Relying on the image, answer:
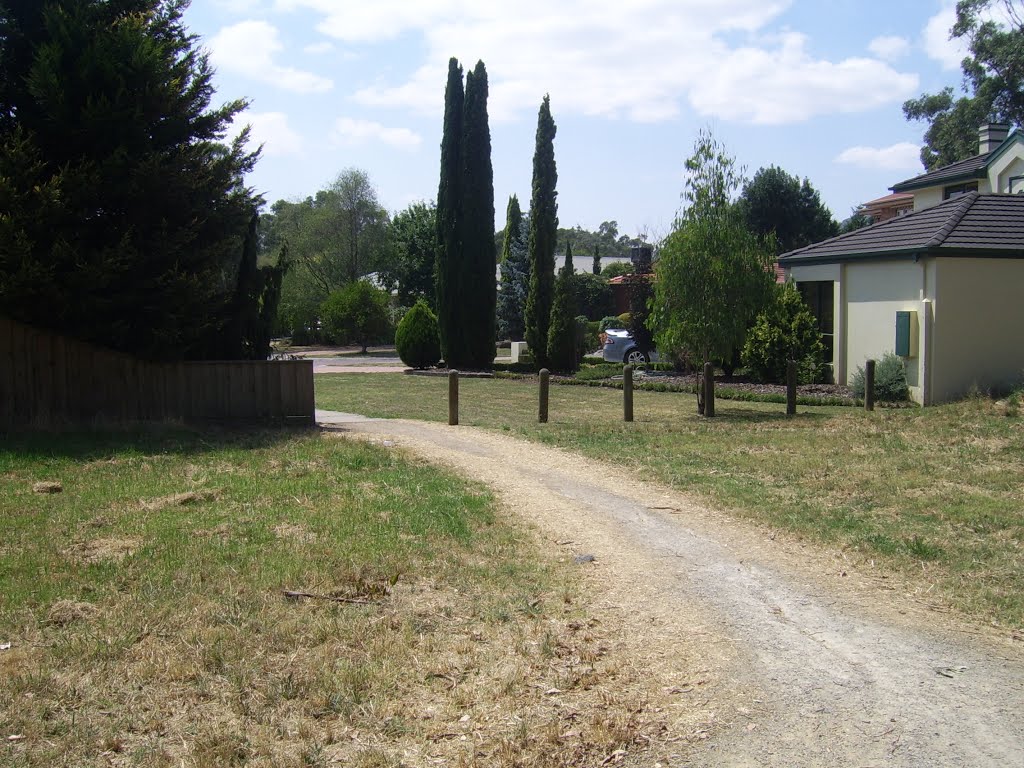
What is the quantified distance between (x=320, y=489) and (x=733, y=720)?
6.35 metres

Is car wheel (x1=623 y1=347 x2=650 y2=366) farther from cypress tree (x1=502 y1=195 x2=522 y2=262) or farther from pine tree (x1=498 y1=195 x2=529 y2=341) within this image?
cypress tree (x1=502 y1=195 x2=522 y2=262)

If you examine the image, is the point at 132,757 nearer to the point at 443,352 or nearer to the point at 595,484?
the point at 595,484

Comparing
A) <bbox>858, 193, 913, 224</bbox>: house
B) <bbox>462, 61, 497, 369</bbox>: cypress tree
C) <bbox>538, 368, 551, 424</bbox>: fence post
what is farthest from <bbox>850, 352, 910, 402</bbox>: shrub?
<bbox>858, 193, 913, 224</bbox>: house

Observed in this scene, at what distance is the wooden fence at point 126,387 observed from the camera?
1412 centimetres

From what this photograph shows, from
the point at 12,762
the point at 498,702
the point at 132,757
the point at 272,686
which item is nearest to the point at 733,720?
the point at 498,702

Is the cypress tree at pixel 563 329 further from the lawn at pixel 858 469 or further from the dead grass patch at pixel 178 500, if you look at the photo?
the dead grass patch at pixel 178 500

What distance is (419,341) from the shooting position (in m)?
35.9

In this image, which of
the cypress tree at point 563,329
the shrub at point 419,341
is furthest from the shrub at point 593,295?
the cypress tree at point 563,329

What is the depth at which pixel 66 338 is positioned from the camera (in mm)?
14453

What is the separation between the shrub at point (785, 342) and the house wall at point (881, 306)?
136 cm

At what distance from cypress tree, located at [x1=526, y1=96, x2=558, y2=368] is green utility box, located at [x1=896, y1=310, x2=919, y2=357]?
1604cm

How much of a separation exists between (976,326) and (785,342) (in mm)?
6358

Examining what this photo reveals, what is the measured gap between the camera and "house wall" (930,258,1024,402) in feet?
65.9

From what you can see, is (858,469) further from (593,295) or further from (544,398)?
(593,295)
